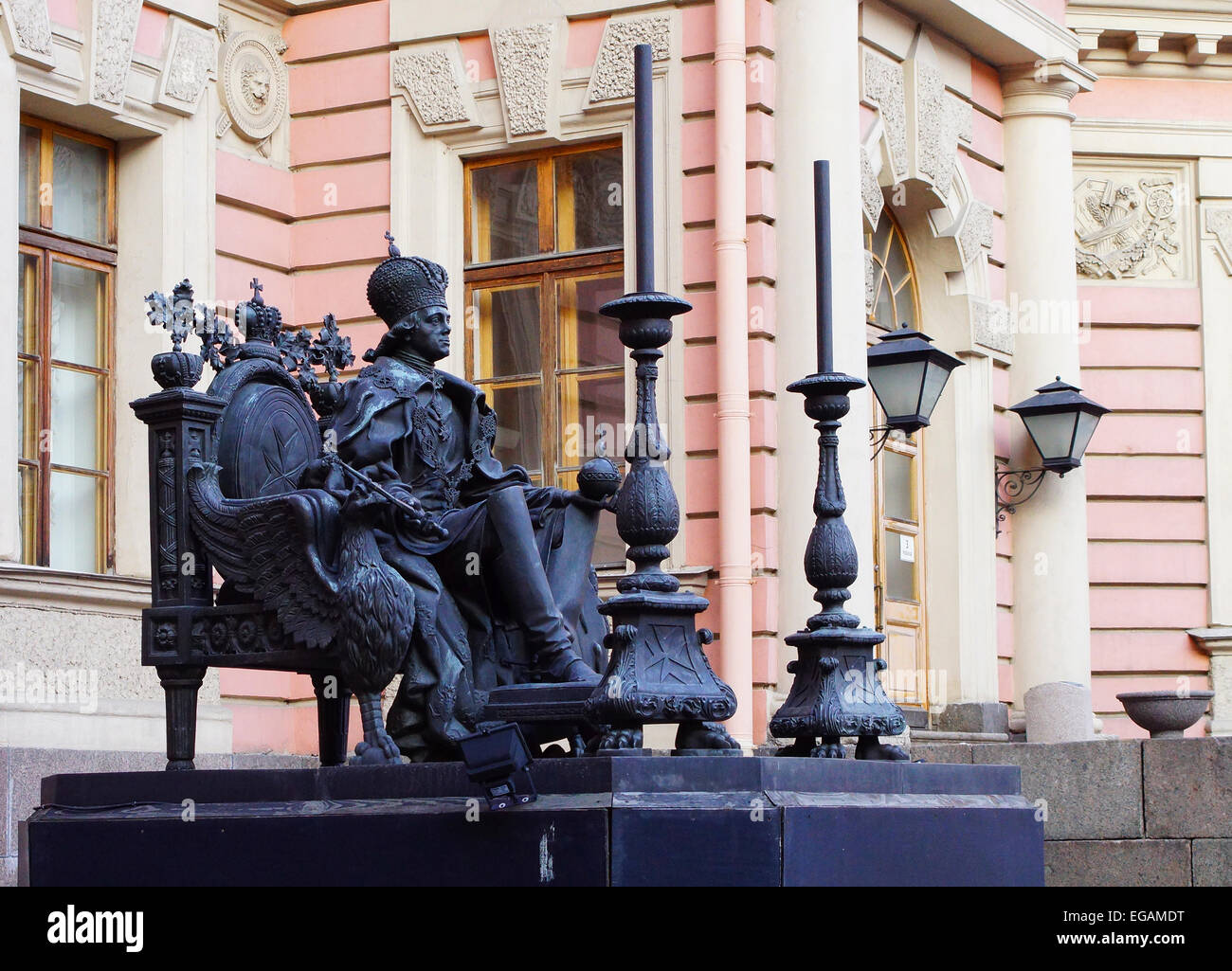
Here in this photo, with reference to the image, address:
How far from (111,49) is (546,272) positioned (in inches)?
113

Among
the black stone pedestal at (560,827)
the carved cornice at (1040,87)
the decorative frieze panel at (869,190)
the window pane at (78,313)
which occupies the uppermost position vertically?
the carved cornice at (1040,87)

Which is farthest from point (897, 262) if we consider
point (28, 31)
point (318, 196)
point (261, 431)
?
point (261, 431)

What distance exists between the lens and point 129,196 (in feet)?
39.7

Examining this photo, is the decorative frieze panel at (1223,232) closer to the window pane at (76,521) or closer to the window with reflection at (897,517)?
the window with reflection at (897,517)

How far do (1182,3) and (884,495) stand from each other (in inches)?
200

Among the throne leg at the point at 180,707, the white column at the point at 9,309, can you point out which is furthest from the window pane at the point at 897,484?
the throne leg at the point at 180,707

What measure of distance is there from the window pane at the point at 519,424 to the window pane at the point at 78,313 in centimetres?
239

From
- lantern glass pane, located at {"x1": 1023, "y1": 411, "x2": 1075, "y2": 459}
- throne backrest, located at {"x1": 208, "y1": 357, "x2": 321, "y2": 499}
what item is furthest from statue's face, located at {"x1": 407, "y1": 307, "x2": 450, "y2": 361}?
lantern glass pane, located at {"x1": 1023, "y1": 411, "x2": 1075, "y2": 459}

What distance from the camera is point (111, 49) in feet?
38.4

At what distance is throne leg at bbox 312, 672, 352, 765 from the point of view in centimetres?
747

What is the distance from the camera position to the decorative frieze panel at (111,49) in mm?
11617

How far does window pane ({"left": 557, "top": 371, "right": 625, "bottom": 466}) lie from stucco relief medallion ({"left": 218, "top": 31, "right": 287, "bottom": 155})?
2.41m

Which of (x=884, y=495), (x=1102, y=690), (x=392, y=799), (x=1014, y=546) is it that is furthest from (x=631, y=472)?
(x=1102, y=690)

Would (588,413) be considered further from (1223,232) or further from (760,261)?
(1223,232)
